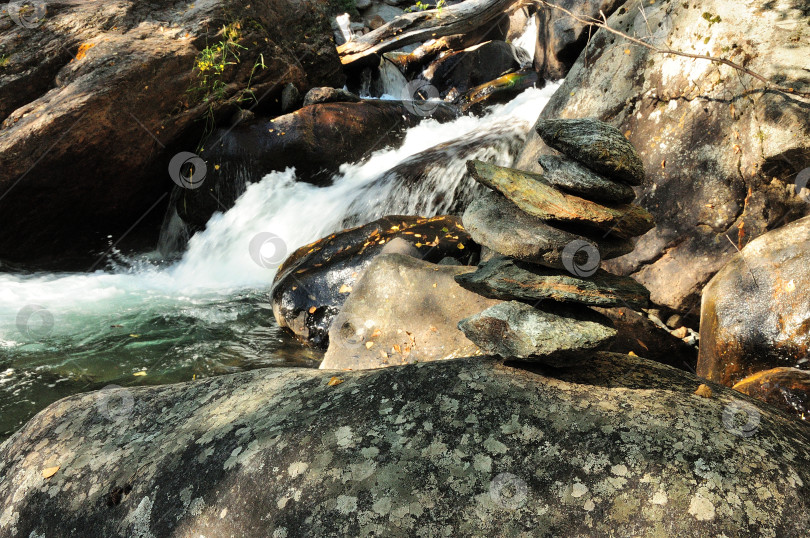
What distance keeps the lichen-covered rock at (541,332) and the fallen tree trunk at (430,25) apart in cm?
1072

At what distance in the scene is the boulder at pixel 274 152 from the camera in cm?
995

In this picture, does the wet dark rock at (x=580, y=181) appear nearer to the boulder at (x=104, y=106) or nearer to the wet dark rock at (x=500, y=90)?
the boulder at (x=104, y=106)

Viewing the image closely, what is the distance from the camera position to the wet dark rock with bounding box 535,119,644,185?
2.62 meters

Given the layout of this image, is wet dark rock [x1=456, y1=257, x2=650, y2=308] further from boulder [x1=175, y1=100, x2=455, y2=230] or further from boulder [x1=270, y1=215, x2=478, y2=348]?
boulder [x1=175, y1=100, x2=455, y2=230]

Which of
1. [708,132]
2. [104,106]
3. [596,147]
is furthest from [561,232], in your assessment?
[104,106]

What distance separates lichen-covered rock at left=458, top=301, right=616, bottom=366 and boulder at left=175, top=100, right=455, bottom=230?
7909mm

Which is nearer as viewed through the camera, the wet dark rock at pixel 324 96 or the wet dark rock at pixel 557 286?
the wet dark rock at pixel 557 286

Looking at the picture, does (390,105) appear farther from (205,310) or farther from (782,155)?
(782,155)

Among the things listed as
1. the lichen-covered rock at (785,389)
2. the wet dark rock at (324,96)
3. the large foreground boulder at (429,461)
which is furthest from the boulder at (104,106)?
the lichen-covered rock at (785,389)

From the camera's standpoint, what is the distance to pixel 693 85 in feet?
15.9

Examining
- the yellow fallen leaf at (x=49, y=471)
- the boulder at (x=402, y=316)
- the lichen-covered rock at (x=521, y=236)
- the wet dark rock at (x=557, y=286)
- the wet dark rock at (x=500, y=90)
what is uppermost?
the yellow fallen leaf at (x=49, y=471)

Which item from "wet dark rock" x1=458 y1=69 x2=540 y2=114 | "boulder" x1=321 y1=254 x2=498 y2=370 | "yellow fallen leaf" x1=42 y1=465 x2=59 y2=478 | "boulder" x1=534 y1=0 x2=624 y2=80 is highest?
"yellow fallen leaf" x1=42 y1=465 x2=59 y2=478

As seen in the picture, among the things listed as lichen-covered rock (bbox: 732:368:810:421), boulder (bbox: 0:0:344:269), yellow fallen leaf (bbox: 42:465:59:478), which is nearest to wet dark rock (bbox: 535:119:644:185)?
lichen-covered rock (bbox: 732:368:810:421)

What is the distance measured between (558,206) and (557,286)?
0.37m
